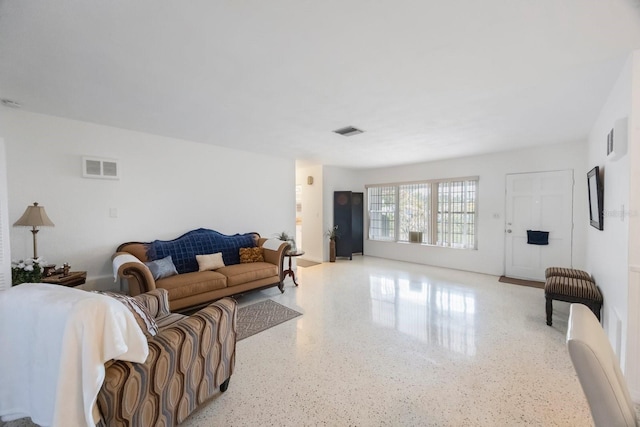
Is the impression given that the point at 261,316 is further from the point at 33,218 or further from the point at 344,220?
the point at 344,220

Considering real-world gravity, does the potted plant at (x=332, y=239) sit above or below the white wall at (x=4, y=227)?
below

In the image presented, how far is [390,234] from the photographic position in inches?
271

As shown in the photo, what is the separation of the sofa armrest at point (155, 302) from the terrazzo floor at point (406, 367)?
2.65 feet

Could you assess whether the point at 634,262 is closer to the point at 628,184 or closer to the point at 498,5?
the point at 628,184

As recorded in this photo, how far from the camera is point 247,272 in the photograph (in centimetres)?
378

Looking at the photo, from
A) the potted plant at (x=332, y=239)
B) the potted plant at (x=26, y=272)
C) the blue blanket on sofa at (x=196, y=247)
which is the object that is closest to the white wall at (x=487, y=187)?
the potted plant at (x=332, y=239)

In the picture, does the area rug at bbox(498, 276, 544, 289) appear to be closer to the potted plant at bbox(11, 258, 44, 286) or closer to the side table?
the side table

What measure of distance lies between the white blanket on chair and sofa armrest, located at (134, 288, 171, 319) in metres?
0.76

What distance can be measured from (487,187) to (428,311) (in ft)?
10.5

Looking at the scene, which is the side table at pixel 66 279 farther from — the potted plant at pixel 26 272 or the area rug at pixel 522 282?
the area rug at pixel 522 282

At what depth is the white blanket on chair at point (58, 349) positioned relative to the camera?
1151 millimetres

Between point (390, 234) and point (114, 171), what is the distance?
5.83 m

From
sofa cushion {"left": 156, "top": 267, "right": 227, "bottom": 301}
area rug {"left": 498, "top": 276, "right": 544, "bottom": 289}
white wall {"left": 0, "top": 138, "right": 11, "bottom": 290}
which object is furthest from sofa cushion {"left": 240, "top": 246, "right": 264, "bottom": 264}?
area rug {"left": 498, "top": 276, "right": 544, "bottom": 289}

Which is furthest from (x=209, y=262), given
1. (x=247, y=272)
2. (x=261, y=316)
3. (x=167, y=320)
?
(x=167, y=320)
